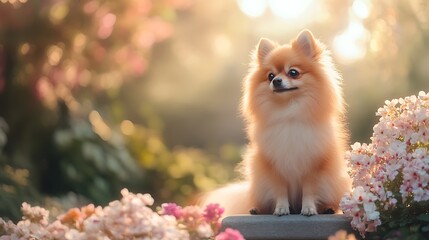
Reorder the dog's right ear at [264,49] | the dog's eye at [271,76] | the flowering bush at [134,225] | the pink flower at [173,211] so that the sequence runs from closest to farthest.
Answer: the flowering bush at [134,225] < the pink flower at [173,211] < the dog's eye at [271,76] < the dog's right ear at [264,49]

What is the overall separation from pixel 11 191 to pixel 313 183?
3.22 metres

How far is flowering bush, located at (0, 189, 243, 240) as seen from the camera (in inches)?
132

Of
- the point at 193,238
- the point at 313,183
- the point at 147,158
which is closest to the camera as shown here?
the point at 193,238

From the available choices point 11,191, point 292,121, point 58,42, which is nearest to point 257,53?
point 292,121

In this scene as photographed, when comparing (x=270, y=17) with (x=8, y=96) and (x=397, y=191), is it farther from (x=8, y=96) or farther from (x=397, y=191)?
(x=397, y=191)

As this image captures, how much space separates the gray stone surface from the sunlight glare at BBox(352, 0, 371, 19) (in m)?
3.29

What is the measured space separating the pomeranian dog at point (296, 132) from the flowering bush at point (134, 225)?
0.51 m

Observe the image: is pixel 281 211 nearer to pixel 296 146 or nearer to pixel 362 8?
pixel 296 146

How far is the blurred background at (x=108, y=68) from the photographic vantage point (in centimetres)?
707

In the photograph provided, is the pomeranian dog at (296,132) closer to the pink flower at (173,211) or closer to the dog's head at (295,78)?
the dog's head at (295,78)

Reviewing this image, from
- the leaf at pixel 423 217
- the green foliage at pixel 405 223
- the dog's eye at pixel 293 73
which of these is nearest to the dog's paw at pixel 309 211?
the green foliage at pixel 405 223

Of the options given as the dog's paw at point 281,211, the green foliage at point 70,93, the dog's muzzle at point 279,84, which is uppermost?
the green foliage at point 70,93

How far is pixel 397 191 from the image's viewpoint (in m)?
3.84

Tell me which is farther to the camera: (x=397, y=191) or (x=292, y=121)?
(x=292, y=121)
